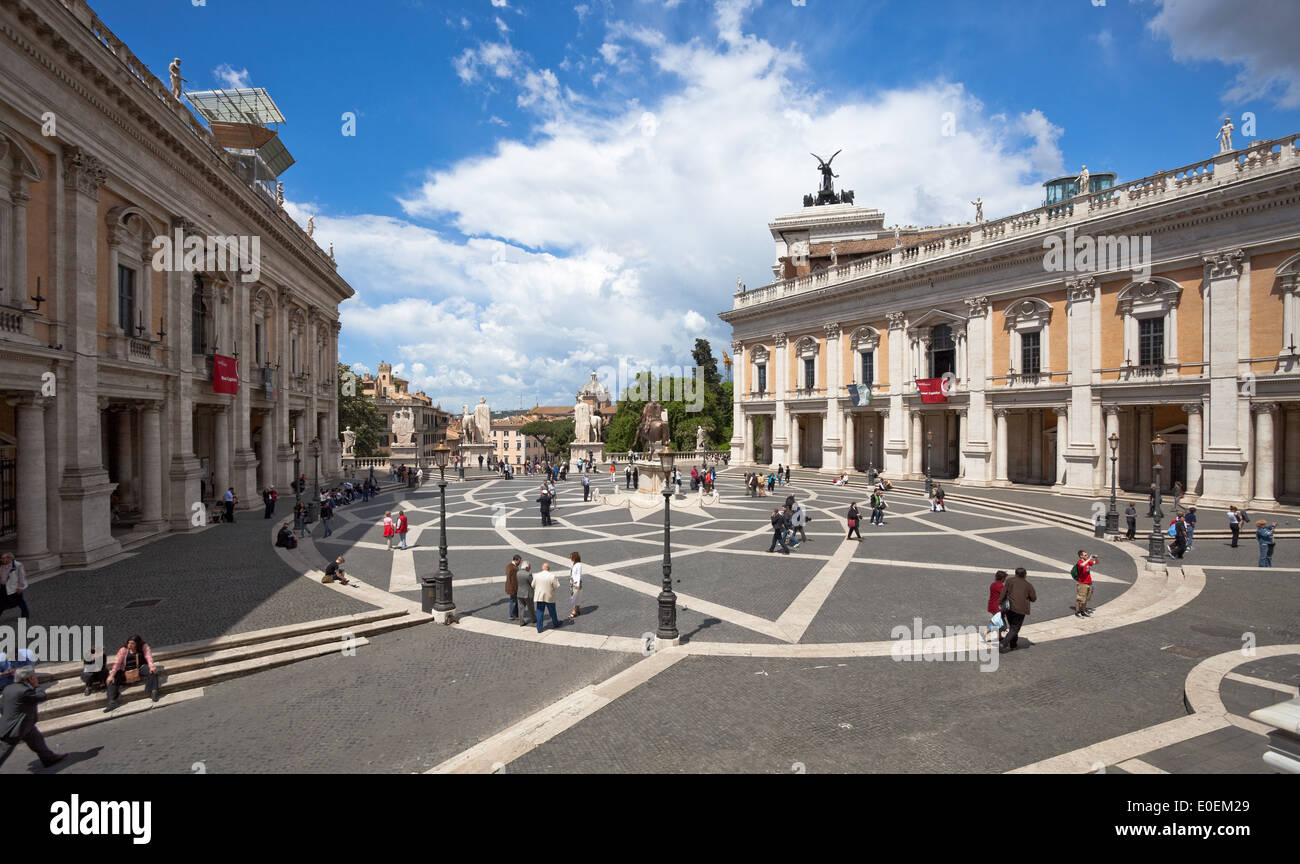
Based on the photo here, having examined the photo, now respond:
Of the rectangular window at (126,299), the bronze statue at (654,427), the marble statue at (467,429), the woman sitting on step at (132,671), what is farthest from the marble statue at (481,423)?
the woman sitting on step at (132,671)

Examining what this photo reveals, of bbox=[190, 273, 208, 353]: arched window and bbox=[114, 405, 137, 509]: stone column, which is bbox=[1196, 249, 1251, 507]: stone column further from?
bbox=[114, 405, 137, 509]: stone column

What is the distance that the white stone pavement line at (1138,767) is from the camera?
6004 millimetres

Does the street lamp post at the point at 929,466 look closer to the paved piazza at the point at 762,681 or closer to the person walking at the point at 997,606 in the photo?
the paved piazza at the point at 762,681

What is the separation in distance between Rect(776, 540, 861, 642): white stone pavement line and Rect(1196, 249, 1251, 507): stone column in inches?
719

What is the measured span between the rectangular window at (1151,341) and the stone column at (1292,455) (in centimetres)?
478

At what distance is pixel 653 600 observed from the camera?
13.0 metres

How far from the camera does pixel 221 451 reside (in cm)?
2452

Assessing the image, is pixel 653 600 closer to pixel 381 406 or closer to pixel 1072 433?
pixel 1072 433

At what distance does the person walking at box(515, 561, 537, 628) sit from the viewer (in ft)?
38.1

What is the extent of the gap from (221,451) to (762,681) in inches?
982

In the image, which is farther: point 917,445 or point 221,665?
point 917,445

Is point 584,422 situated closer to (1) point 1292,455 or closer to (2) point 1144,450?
(2) point 1144,450

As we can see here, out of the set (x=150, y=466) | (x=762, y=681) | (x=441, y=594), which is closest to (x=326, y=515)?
(x=150, y=466)

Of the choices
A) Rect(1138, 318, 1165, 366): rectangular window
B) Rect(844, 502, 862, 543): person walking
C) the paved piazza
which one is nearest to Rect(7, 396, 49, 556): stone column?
the paved piazza
